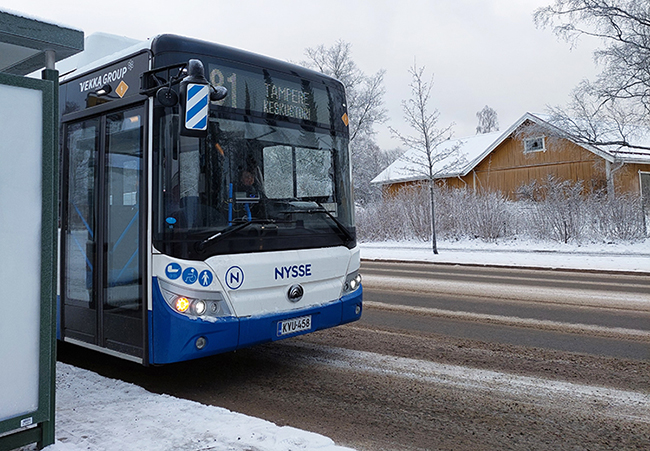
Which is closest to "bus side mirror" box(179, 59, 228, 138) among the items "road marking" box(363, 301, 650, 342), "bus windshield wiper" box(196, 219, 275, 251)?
"bus windshield wiper" box(196, 219, 275, 251)

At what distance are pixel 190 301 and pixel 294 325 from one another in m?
1.09

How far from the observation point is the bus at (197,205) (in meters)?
4.68

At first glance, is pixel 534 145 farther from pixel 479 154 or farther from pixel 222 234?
pixel 222 234

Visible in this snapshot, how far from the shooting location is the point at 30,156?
3410 millimetres

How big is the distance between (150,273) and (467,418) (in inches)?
111

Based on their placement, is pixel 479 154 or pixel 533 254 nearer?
pixel 533 254

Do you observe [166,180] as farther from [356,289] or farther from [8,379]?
[356,289]

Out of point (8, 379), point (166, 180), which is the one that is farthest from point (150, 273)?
point (8, 379)


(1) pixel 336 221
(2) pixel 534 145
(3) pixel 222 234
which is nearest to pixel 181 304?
(3) pixel 222 234

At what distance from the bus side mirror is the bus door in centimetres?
Answer: 73

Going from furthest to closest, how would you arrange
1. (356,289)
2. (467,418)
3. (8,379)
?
1. (356,289)
2. (467,418)
3. (8,379)

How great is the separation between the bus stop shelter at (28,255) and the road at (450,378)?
1.64 metres

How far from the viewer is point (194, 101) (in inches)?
171

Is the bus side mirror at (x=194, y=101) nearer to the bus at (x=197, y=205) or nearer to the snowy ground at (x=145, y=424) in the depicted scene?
the bus at (x=197, y=205)
